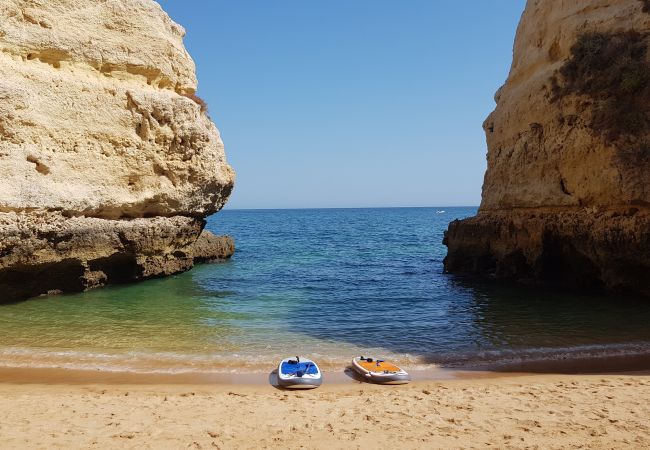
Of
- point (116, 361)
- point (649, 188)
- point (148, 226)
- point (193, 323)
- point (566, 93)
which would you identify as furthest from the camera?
point (148, 226)

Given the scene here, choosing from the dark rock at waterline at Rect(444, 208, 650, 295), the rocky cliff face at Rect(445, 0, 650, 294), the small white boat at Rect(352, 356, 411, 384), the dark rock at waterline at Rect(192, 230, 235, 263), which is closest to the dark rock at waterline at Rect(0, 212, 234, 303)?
the dark rock at waterline at Rect(192, 230, 235, 263)

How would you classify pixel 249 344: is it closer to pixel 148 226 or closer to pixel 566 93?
pixel 148 226

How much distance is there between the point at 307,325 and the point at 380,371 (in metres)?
4.02

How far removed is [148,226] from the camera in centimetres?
1805

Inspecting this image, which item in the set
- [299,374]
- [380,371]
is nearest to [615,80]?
[380,371]

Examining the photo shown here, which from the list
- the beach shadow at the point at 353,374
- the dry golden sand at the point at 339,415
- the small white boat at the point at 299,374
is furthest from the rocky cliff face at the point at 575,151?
the small white boat at the point at 299,374

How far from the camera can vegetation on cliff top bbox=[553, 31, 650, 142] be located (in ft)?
45.0

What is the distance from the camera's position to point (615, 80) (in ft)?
46.6

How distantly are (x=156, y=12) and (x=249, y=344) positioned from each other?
14.6 m

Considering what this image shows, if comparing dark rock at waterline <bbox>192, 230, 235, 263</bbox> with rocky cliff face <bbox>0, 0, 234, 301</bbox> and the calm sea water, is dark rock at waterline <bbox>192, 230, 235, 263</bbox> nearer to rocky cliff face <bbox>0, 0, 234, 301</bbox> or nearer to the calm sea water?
rocky cliff face <bbox>0, 0, 234, 301</bbox>

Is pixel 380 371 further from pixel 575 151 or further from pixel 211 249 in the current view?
pixel 211 249

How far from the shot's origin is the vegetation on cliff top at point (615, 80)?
13719 millimetres

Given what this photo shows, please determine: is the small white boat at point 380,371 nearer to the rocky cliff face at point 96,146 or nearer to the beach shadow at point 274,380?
the beach shadow at point 274,380

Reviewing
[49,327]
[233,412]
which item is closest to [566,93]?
[233,412]
